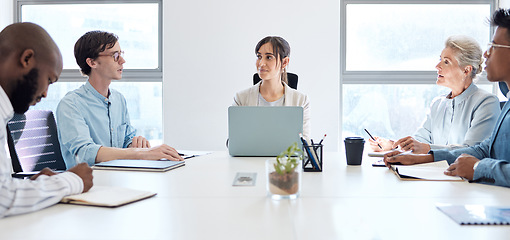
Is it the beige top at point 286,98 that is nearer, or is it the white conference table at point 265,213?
the white conference table at point 265,213

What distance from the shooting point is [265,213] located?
1225 mm

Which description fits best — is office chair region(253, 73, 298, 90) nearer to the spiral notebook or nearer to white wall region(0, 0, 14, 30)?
the spiral notebook

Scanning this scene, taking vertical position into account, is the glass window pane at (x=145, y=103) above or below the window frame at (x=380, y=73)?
below

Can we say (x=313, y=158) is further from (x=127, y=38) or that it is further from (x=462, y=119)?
(x=127, y=38)

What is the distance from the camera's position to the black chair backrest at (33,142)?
8.28 ft

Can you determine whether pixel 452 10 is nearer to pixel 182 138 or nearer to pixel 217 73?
pixel 217 73

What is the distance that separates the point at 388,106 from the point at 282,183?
3726mm

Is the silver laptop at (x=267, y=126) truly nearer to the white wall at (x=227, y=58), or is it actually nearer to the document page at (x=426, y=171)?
the document page at (x=426, y=171)

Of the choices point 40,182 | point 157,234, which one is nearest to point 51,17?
Result: point 40,182

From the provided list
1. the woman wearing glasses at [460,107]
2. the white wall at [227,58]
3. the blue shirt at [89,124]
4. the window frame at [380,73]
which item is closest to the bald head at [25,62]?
the blue shirt at [89,124]

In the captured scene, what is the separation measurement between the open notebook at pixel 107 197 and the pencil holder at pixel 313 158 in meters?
0.79

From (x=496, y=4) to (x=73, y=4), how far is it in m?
4.59

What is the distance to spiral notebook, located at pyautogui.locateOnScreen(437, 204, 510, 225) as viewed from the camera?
1103 millimetres

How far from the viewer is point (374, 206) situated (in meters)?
1.31
